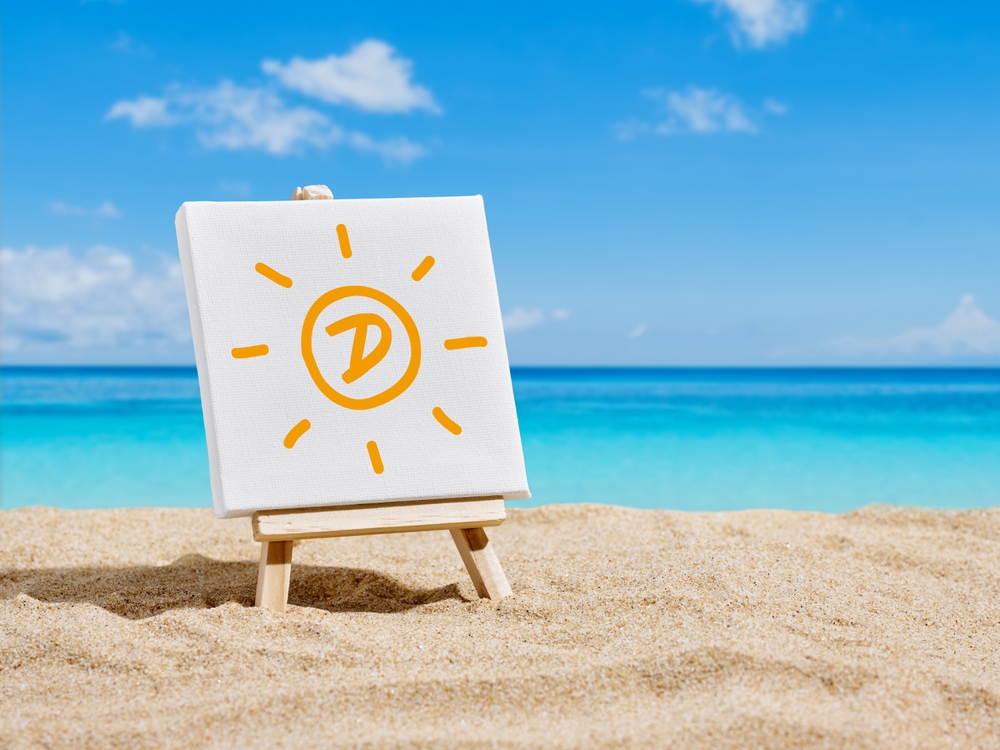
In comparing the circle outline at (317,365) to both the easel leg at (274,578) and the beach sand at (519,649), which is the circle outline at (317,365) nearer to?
the easel leg at (274,578)

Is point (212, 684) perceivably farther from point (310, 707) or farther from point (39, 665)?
point (39, 665)

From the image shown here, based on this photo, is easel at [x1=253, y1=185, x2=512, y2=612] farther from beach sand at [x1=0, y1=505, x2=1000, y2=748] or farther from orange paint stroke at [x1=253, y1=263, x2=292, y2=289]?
orange paint stroke at [x1=253, y1=263, x2=292, y2=289]

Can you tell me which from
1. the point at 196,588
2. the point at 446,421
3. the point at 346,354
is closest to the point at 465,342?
the point at 446,421

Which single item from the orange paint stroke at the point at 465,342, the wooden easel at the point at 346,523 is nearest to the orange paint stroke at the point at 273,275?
the orange paint stroke at the point at 465,342

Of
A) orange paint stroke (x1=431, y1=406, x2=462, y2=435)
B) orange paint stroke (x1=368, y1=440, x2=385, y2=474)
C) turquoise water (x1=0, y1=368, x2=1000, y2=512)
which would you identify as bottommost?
turquoise water (x1=0, y1=368, x2=1000, y2=512)

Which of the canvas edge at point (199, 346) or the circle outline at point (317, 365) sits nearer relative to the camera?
the canvas edge at point (199, 346)

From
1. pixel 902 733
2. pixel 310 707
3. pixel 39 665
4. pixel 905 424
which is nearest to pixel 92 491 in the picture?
pixel 39 665

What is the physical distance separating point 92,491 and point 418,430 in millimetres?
6551

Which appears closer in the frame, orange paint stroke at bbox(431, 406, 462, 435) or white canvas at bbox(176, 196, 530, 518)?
white canvas at bbox(176, 196, 530, 518)

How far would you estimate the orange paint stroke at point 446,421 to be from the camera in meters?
2.59

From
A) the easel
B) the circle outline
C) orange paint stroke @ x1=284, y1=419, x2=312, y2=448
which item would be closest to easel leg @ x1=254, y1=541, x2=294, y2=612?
the easel

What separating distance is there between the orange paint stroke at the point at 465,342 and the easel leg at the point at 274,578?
795mm

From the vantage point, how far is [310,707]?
185cm

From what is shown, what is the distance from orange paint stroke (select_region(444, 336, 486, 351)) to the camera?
2633mm
